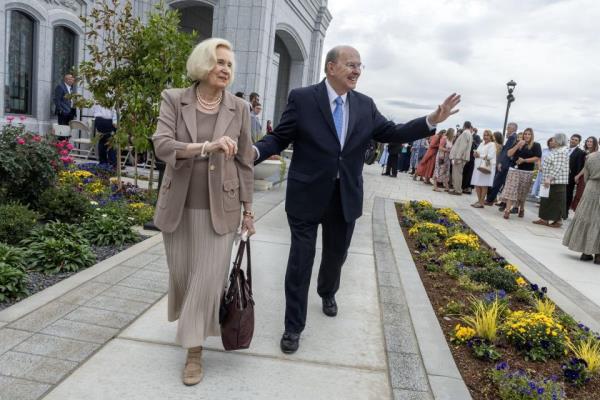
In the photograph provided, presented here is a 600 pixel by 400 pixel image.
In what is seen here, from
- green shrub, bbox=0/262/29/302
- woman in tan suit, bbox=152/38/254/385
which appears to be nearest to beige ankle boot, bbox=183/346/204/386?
woman in tan suit, bbox=152/38/254/385

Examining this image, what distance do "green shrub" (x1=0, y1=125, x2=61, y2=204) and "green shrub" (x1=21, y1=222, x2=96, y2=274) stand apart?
0.97 meters

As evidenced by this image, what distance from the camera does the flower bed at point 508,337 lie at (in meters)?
3.18

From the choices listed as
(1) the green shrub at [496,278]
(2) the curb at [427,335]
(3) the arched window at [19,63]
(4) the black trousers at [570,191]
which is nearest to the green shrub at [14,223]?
(2) the curb at [427,335]

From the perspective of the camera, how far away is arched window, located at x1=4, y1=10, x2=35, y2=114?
1073 centimetres

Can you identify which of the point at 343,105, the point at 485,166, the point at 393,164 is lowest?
the point at 393,164

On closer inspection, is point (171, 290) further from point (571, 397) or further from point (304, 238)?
point (571, 397)

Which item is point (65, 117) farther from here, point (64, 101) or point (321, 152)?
point (321, 152)

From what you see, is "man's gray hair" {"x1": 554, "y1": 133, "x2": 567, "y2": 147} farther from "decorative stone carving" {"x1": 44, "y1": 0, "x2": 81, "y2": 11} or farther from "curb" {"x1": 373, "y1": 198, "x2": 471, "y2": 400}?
"decorative stone carving" {"x1": 44, "y1": 0, "x2": 81, "y2": 11}

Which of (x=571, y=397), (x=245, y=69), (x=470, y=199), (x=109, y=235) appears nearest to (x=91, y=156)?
(x=245, y=69)

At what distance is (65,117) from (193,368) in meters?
10.6

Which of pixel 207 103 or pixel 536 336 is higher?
pixel 207 103

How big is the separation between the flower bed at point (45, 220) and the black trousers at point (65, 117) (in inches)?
194

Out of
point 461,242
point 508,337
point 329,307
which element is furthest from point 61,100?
point 508,337

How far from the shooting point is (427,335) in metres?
3.86
